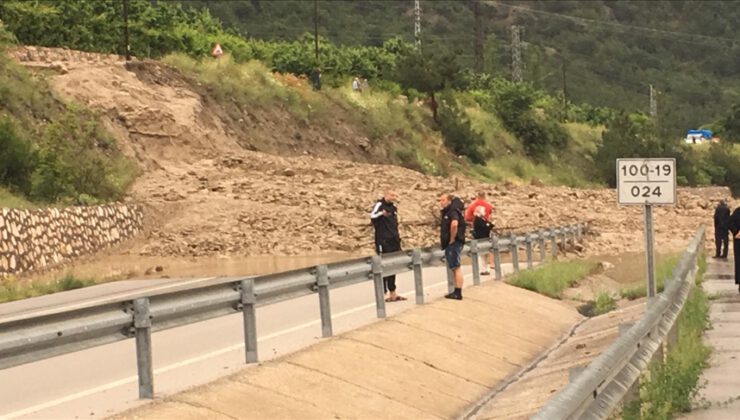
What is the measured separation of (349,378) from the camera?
14.7 metres

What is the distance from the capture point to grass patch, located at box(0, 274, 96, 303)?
30.5m

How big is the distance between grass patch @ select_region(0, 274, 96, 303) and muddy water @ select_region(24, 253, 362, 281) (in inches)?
55.4

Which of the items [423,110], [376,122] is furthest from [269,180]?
[423,110]

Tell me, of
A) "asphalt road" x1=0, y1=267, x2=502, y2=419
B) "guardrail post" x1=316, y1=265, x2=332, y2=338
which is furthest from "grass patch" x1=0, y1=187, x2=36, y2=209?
"guardrail post" x1=316, y1=265, x2=332, y2=338

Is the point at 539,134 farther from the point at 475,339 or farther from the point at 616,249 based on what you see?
the point at 475,339

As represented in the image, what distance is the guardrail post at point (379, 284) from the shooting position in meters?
19.1

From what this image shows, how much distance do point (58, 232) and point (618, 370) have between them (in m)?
29.7

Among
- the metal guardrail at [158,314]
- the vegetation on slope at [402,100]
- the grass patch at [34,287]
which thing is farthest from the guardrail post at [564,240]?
the metal guardrail at [158,314]

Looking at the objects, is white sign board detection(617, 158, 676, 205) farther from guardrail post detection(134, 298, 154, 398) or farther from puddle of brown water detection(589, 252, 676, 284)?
puddle of brown water detection(589, 252, 676, 284)

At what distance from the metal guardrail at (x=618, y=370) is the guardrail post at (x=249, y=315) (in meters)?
3.53

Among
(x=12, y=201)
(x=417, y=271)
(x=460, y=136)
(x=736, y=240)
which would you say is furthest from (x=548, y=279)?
(x=460, y=136)

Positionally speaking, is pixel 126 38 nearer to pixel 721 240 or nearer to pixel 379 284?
pixel 721 240

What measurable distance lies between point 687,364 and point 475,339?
17.5ft

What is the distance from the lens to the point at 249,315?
1418 cm
